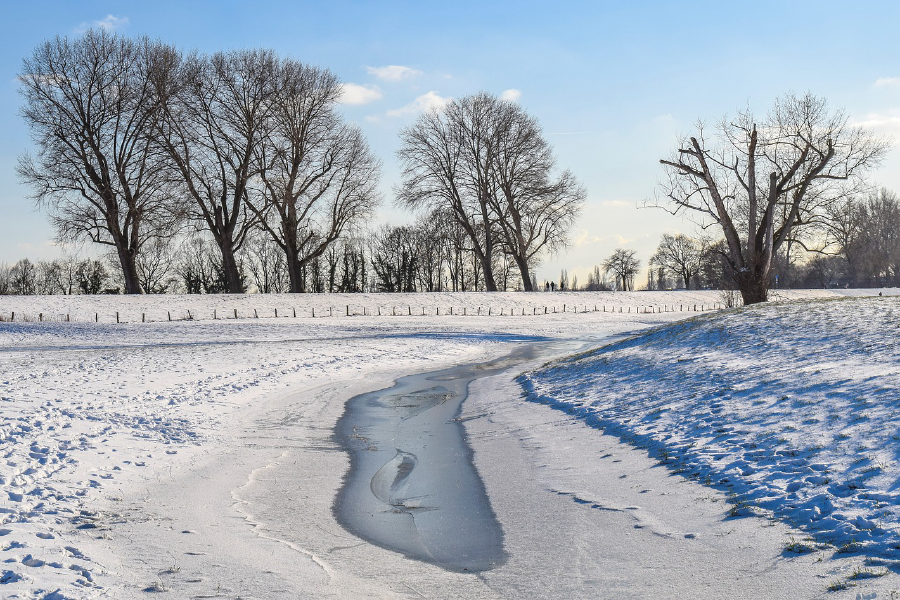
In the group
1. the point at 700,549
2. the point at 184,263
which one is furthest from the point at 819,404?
the point at 184,263

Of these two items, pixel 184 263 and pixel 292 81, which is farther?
pixel 184 263

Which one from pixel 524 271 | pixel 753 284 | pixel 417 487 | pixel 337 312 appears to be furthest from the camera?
pixel 524 271

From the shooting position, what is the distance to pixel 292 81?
47219 mm

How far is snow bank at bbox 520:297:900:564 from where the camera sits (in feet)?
19.7

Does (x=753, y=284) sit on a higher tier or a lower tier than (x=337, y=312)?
higher

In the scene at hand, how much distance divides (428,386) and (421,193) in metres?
39.9

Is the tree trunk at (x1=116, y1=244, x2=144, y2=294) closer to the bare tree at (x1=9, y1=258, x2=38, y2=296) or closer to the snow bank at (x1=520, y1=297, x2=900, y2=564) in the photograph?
the snow bank at (x1=520, y1=297, x2=900, y2=564)

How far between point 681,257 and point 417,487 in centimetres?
11355

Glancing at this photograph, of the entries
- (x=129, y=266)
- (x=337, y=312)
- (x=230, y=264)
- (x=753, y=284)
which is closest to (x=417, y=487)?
(x=753, y=284)

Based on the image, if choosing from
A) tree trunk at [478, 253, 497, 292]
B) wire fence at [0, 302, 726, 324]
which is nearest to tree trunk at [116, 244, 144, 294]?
wire fence at [0, 302, 726, 324]

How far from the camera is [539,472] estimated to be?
27.3 feet

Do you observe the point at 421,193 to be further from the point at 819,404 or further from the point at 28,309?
the point at 819,404

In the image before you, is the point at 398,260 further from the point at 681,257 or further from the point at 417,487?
the point at 417,487

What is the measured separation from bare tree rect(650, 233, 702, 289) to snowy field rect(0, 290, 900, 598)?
321 ft
